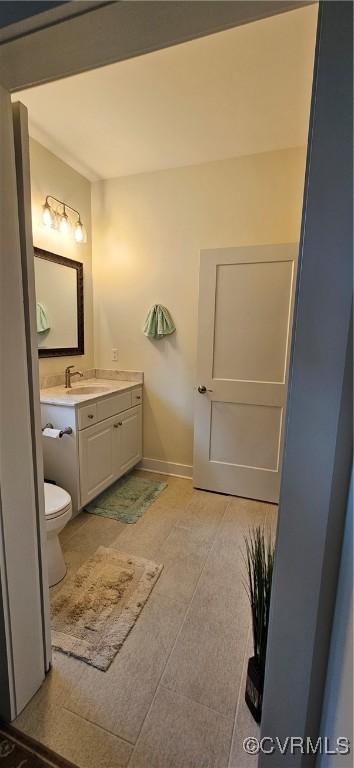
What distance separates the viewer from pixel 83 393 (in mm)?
2420

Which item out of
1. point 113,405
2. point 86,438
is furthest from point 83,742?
point 113,405

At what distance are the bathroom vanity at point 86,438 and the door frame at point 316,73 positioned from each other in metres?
1.53

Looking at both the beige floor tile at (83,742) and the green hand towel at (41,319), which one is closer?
the beige floor tile at (83,742)

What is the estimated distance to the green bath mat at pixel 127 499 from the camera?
7.41 feet

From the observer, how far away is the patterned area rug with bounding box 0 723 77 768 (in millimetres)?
928

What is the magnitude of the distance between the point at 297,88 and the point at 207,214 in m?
0.95

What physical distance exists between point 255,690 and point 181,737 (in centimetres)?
28

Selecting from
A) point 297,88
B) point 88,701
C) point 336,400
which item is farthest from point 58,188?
point 88,701

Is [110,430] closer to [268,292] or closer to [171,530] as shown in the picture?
[171,530]

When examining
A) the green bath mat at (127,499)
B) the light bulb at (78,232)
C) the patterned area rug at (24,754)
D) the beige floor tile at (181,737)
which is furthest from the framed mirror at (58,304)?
the beige floor tile at (181,737)

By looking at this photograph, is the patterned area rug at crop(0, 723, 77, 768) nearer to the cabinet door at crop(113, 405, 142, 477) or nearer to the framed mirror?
the cabinet door at crop(113, 405, 142, 477)

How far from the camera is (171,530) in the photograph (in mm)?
2086

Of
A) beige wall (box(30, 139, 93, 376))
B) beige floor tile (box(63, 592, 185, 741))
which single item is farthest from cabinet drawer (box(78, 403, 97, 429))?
beige floor tile (box(63, 592, 185, 741))

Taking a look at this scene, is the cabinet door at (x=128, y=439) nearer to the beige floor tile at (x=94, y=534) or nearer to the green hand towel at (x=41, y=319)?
the beige floor tile at (x=94, y=534)
